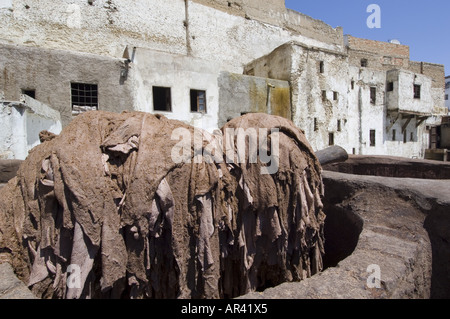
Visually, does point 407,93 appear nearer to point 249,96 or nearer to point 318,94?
point 318,94

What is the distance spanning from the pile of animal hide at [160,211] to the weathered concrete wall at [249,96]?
26.9 ft

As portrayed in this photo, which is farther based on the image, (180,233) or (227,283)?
(227,283)

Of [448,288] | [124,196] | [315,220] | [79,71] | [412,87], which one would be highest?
[412,87]

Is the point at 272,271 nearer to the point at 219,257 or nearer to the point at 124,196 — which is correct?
the point at 219,257

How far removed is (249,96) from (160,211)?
9894 millimetres

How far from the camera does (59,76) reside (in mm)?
7812

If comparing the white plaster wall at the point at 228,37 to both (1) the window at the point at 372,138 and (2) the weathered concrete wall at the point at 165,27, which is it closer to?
(2) the weathered concrete wall at the point at 165,27

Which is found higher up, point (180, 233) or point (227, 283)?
point (180, 233)

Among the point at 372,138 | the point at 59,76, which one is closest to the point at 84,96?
the point at 59,76

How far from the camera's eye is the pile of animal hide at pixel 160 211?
2164mm

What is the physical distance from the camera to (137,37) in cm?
1329

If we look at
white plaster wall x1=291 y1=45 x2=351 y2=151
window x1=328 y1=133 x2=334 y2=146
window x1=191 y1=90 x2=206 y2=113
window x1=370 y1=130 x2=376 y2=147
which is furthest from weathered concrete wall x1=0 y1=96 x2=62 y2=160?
window x1=370 y1=130 x2=376 y2=147

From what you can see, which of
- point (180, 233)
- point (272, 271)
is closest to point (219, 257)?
point (180, 233)

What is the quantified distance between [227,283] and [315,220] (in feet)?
3.96
